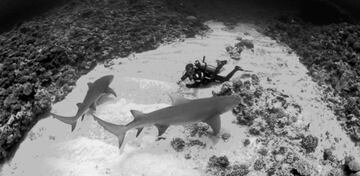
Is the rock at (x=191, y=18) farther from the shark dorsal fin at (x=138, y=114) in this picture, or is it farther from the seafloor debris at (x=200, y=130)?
the shark dorsal fin at (x=138, y=114)

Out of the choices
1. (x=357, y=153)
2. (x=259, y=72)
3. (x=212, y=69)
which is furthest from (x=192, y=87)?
(x=357, y=153)

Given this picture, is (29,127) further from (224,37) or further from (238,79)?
(224,37)

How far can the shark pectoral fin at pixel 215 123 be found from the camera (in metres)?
6.24

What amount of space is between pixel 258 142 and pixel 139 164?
7.98 ft

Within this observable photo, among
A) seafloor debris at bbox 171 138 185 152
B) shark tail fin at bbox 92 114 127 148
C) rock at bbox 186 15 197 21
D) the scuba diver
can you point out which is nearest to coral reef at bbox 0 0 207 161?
rock at bbox 186 15 197 21

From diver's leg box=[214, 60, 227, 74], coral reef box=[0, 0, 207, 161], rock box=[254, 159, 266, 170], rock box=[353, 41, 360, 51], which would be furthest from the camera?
rock box=[353, 41, 360, 51]

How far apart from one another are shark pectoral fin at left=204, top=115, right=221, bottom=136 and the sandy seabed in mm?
290

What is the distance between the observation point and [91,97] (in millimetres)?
7484

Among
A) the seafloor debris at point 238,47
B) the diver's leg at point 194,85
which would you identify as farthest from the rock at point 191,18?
the diver's leg at point 194,85

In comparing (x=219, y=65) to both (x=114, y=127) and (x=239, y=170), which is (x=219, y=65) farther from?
(x=114, y=127)

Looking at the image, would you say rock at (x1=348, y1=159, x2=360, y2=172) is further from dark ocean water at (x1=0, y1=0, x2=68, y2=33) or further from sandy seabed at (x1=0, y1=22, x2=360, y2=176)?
dark ocean water at (x1=0, y1=0, x2=68, y2=33)

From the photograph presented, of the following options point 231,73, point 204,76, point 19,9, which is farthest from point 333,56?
point 19,9

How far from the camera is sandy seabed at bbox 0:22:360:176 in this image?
253 inches

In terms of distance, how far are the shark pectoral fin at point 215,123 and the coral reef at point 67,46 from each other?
432 centimetres
